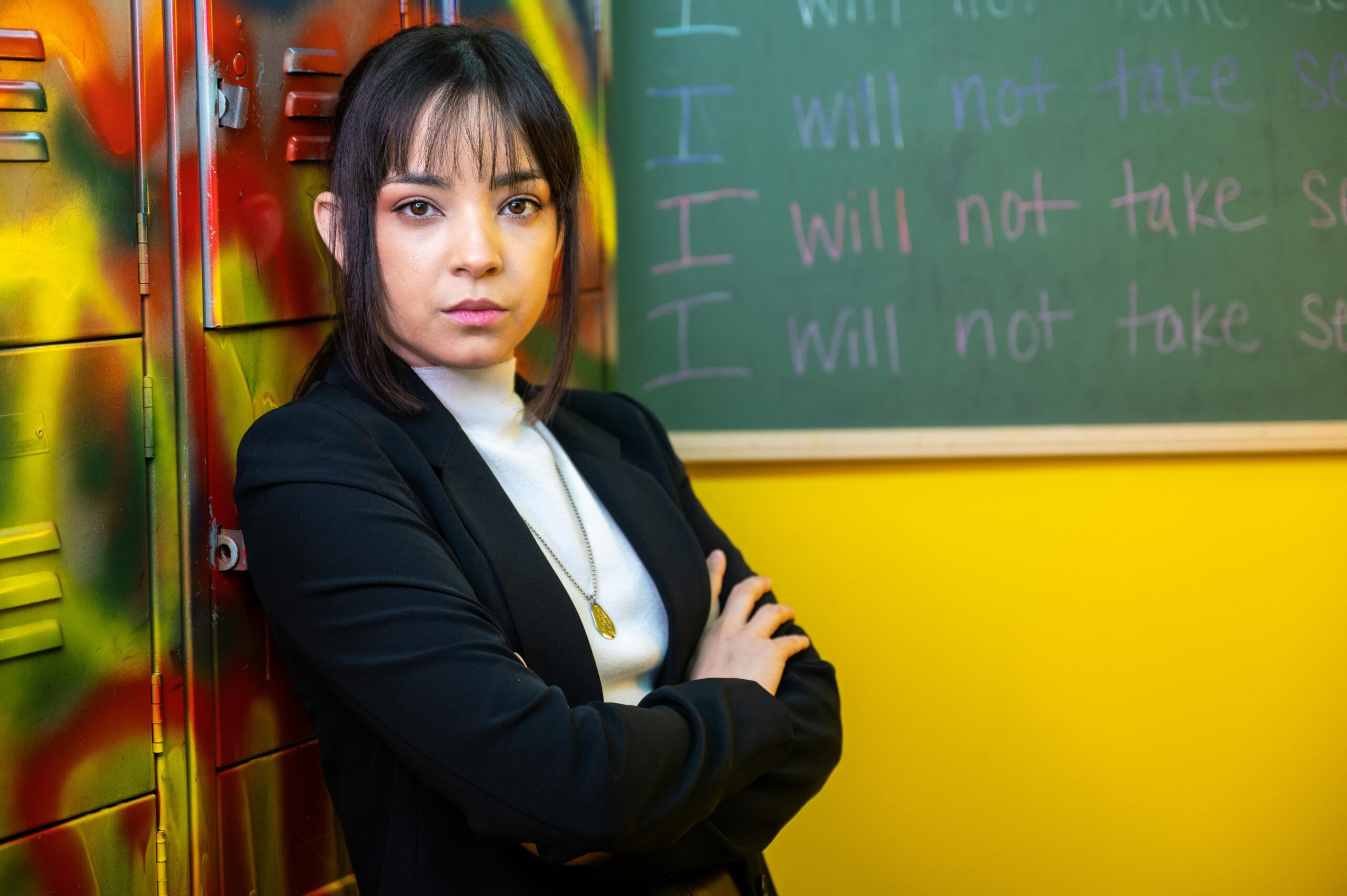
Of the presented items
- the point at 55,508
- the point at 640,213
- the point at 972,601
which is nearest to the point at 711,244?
the point at 640,213

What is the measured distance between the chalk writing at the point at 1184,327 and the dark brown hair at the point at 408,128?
3.93 feet

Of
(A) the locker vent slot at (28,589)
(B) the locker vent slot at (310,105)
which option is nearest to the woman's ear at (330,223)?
(B) the locker vent slot at (310,105)

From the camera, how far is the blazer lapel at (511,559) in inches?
49.9

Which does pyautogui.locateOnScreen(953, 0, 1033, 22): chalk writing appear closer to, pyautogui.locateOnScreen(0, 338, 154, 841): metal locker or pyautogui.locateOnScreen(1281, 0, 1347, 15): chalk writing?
pyautogui.locateOnScreen(1281, 0, 1347, 15): chalk writing

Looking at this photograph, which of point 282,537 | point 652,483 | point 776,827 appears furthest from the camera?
point 652,483

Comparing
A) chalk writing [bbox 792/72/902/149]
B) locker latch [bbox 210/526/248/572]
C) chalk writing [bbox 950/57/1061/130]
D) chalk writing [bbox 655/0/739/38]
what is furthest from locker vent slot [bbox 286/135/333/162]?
chalk writing [bbox 950/57/1061/130]

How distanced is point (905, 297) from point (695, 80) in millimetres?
548

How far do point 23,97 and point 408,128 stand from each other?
378 millimetres

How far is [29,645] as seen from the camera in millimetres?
1193

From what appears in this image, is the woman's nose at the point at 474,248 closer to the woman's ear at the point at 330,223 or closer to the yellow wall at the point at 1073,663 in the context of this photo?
the woman's ear at the point at 330,223

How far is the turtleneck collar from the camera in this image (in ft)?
4.57

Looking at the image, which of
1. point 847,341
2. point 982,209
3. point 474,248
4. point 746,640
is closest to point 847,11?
point 982,209

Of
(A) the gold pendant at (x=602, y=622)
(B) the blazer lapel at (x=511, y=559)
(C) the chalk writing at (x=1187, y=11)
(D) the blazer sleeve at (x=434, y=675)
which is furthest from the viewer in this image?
(C) the chalk writing at (x=1187, y=11)

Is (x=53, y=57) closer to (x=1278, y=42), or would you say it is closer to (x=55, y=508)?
(x=55, y=508)
